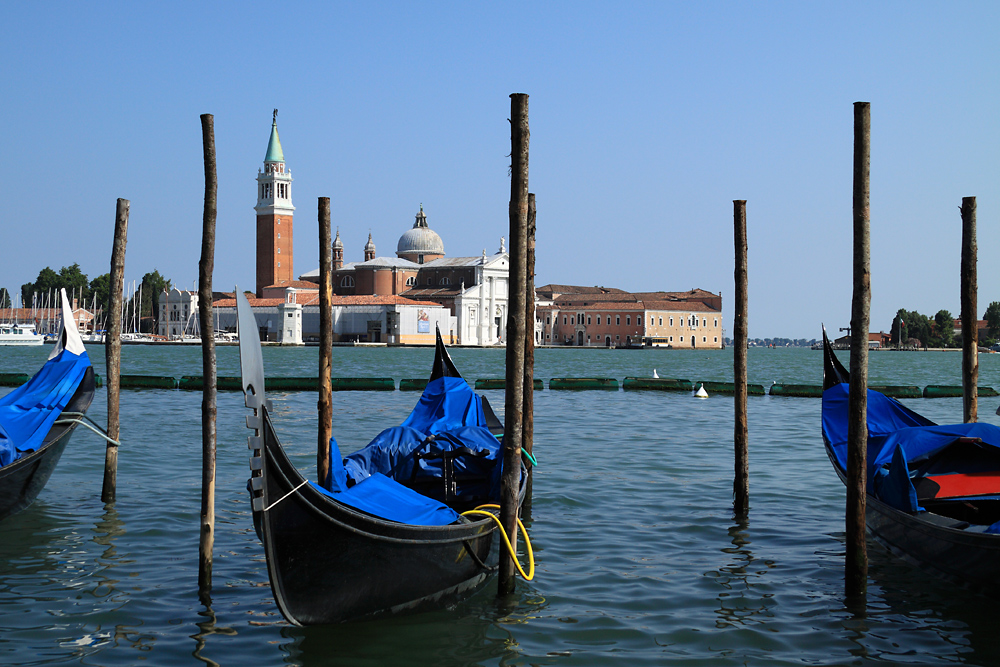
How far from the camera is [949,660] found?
425cm

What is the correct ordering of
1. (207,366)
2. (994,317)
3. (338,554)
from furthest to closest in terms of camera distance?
(994,317)
(207,366)
(338,554)

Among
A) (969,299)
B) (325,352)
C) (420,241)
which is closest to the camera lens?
(325,352)

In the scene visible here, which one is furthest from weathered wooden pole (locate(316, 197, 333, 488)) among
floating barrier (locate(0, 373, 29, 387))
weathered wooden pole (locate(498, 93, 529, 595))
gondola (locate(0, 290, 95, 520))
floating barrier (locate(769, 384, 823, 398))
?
floating barrier (locate(769, 384, 823, 398))

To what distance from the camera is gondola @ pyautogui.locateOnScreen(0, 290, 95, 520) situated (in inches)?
257

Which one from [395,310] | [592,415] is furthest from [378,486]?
[395,310]

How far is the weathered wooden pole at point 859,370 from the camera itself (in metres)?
4.88

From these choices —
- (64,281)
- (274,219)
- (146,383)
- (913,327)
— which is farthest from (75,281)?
(913,327)

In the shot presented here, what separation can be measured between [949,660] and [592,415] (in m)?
12.2

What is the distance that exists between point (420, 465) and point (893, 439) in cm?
294

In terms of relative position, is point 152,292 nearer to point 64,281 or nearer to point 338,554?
point 64,281

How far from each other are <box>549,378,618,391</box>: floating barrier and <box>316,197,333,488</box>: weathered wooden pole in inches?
645

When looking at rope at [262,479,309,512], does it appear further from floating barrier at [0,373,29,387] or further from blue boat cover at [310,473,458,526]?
floating barrier at [0,373,29,387]

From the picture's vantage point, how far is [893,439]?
606 cm

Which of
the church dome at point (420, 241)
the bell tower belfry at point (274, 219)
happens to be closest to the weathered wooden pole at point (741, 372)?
the bell tower belfry at point (274, 219)
